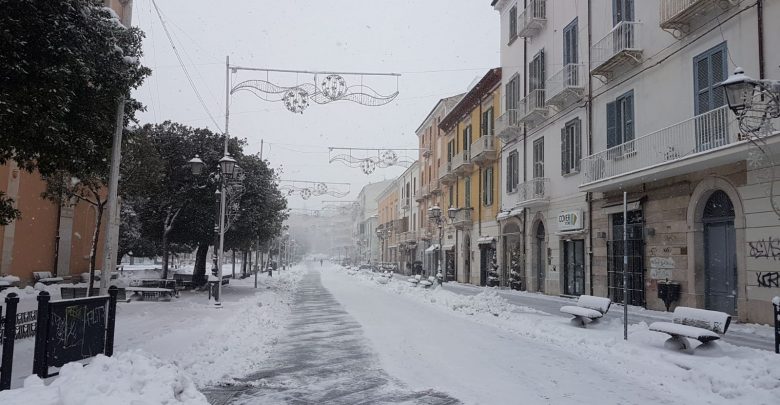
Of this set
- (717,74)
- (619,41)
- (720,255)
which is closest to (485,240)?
(619,41)

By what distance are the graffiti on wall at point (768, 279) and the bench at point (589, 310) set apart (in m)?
3.27

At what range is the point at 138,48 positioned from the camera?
9656 millimetres

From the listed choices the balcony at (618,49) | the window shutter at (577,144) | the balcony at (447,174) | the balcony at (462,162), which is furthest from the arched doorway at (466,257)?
the balcony at (618,49)

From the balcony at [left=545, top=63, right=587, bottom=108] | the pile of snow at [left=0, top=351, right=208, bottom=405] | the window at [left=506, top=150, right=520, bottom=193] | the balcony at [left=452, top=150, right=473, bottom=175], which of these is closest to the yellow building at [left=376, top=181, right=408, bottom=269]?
the balcony at [left=452, top=150, right=473, bottom=175]

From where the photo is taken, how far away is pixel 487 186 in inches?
1237

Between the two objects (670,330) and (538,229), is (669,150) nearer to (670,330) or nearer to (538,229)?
(670,330)

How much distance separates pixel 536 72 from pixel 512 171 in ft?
17.3

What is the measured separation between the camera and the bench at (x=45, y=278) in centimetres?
2202

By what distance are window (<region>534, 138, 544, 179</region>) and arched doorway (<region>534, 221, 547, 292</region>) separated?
2184 mm

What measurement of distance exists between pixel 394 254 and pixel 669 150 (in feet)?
178

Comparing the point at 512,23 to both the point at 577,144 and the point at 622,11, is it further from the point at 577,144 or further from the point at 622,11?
the point at 622,11

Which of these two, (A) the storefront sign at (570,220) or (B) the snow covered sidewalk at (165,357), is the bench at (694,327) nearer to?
(B) the snow covered sidewalk at (165,357)

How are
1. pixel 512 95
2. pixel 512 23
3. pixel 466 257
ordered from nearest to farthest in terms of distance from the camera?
1. pixel 512 95
2. pixel 512 23
3. pixel 466 257

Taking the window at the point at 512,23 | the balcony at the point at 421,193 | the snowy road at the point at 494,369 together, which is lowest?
the snowy road at the point at 494,369
